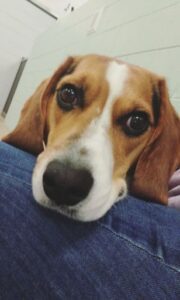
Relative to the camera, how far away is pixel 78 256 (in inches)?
30.0

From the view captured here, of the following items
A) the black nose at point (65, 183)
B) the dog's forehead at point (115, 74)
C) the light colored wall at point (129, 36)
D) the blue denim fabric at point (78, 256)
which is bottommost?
the blue denim fabric at point (78, 256)

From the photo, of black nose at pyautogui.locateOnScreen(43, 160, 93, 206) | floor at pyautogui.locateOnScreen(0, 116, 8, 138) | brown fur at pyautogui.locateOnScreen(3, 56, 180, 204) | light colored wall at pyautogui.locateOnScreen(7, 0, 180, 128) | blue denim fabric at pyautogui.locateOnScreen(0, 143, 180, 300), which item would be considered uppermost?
light colored wall at pyautogui.locateOnScreen(7, 0, 180, 128)

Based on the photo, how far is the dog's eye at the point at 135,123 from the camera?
1266mm

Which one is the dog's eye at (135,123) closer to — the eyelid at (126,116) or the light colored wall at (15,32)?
the eyelid at (126,116)

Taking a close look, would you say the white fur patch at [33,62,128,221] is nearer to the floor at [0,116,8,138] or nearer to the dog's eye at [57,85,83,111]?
the dog's eye at [57,85,83,111]

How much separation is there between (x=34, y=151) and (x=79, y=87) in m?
0.26

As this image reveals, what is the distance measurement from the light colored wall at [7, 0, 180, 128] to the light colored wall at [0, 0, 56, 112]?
1.55 m

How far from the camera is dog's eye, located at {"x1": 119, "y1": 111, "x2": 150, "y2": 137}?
1266 millimetres

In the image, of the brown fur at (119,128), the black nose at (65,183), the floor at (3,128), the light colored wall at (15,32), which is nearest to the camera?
the black nose at (65,183)

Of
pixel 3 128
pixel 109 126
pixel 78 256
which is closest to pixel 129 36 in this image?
pixel 109 126

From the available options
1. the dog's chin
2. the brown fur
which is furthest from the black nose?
the brown fur

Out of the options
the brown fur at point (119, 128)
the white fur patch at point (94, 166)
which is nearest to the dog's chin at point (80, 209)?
the white fur patch at point (94, 166)

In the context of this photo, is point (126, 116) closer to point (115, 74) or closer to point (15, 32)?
point (115, 74)

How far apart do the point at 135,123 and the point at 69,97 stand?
235 mm
